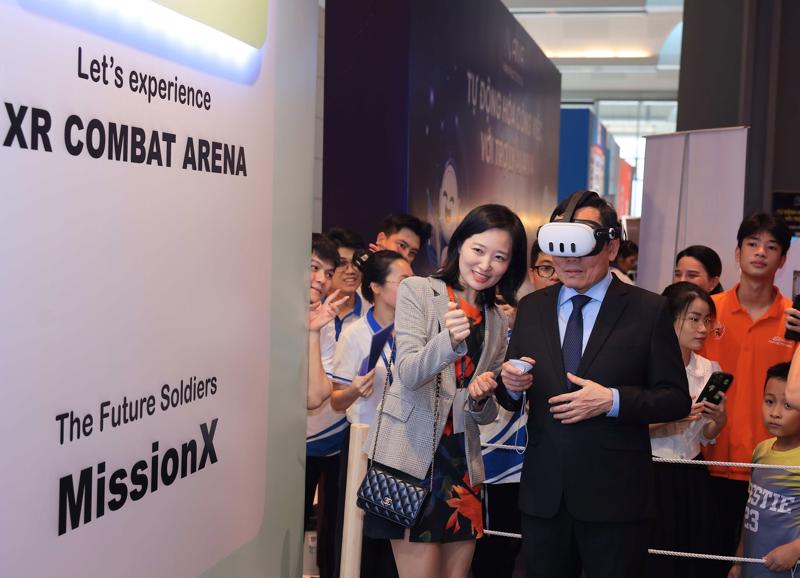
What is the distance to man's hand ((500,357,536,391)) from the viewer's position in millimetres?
2359

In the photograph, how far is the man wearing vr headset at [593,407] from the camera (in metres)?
2.37

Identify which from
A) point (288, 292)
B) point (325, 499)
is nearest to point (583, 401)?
point (288, 292)

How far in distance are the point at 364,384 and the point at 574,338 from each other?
0.94 meters

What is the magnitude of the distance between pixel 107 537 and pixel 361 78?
4.18 m

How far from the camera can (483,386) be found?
95.3 inches

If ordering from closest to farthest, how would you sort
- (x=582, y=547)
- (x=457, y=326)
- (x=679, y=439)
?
1. (x=457, y=326)
2. (x=582, y=547)
3. (x=679, y=439)

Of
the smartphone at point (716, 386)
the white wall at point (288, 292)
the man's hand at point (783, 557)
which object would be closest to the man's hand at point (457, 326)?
the white wall at point (288, 292)

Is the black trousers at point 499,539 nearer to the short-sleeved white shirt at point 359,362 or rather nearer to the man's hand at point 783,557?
the short-sleeved white shirt at point 359,362

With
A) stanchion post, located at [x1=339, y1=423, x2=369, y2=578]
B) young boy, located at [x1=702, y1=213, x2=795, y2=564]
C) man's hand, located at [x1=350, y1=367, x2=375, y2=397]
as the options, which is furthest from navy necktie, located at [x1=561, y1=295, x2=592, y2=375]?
young boy, located at [x1=702, y1=213, x2=795, y2=564]

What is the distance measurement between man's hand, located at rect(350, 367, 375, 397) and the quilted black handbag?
Result: 0.68 m

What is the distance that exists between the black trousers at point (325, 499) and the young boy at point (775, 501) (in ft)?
5.15

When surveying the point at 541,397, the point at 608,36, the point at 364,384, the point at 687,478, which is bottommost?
the point at 687,478

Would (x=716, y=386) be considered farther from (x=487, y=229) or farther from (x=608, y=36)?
(x=608, y=36)

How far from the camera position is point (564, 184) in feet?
53.0
